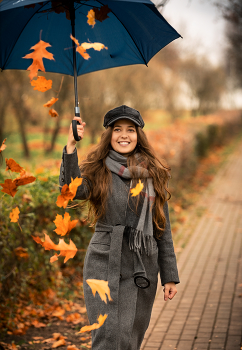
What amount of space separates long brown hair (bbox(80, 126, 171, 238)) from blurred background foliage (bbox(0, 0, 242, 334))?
0.33m

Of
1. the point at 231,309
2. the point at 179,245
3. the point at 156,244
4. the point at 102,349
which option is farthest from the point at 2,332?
the point at 179,245

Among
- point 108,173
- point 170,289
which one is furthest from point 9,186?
point 170,289

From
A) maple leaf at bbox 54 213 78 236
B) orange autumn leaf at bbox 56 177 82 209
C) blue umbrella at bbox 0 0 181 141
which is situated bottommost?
maple leaf at bbox 54 213 78 236

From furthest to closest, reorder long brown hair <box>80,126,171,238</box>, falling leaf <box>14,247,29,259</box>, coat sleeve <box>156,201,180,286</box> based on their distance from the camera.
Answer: falling leaf <box>14,247,29,259</box>, coat sleeve <box>156,201,180,286</box>, long brown hair <box>80,126,171,238</box>

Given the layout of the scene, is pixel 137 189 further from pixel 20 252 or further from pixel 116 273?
pixel 20 252

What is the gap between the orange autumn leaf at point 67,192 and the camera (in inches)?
88.0

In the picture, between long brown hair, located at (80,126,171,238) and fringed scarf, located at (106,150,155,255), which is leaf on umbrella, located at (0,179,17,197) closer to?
long brown hair, located at (80,126,171,238)

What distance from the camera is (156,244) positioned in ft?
8.63

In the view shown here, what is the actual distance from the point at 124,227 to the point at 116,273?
30cm

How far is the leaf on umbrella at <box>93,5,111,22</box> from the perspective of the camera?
2597 mm

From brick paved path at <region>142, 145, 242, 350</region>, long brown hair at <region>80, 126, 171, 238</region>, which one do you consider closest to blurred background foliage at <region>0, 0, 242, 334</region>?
long brown hair at <region>80, 126, 171, 238</region>

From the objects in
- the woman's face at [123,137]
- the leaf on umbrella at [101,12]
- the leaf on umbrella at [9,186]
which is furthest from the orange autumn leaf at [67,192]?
the leaf on umbrella at [101,12]

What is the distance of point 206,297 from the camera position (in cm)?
477

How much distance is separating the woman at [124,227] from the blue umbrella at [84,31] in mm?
586
